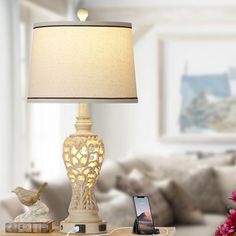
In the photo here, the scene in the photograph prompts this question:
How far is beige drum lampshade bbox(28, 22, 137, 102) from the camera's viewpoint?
119 inches

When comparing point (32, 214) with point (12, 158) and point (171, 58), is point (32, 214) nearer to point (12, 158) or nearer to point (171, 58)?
point (12, 158)

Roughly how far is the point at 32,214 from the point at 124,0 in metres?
4.71

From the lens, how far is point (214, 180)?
Answer: 6.62 meters

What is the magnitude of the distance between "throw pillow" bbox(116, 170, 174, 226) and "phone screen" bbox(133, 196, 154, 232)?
7.22ft

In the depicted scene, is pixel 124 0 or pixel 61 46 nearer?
pixel 61 46

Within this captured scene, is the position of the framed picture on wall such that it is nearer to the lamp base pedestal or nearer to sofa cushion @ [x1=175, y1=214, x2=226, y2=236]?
sofa cushion @ [x1=175, y1=214, x2=226, y2=236]

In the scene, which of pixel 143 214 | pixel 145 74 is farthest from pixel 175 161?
pixel 143 214

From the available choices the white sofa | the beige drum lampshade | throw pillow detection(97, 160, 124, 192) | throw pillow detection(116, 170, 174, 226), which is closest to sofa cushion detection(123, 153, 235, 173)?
the white sofa

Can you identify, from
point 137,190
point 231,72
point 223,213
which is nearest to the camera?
point 137,190

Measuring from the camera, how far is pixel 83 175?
3172 millimetres

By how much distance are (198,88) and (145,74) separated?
508mm

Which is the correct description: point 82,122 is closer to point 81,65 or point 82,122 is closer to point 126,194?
point 81,65

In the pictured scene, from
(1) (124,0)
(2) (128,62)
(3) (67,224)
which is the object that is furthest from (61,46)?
(1) (124,0)

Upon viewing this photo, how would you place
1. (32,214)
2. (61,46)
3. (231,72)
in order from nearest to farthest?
(61,46) → (32,214) → (231,72)
